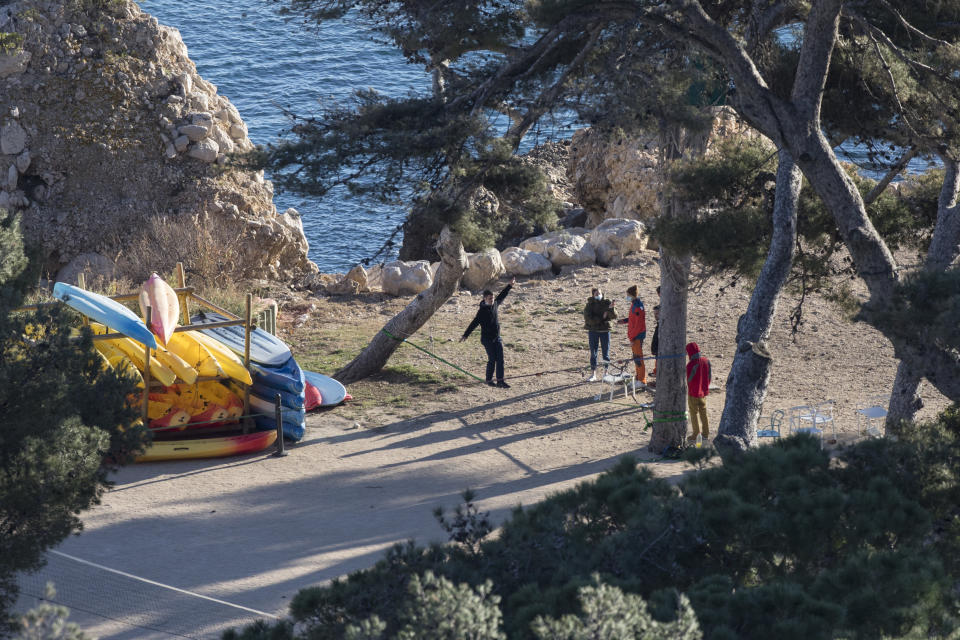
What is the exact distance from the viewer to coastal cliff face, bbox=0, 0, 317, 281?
822 inches

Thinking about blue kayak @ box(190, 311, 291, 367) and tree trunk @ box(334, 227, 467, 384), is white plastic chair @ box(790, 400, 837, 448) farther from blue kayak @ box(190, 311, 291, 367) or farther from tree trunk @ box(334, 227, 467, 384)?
blue kayak @ box(190, 311, 291, 367)

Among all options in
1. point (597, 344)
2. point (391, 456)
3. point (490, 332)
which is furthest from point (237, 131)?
point (391, 456)

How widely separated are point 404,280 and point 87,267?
22.3 ft

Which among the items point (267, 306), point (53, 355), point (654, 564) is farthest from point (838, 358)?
point (53, 355)

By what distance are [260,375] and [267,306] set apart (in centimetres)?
462

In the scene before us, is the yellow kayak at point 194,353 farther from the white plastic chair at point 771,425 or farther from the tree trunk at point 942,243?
the tree trunk at point 942,243

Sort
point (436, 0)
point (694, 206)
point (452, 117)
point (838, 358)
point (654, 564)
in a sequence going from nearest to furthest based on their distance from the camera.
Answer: point (654, 564), point (452, 117), point (694, 206), point (436, 0), point (838, 358)

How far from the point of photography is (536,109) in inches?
425

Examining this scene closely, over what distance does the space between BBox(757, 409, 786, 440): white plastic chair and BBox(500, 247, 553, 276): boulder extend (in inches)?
335

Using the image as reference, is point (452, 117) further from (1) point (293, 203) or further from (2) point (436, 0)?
(1) point (293, 203)

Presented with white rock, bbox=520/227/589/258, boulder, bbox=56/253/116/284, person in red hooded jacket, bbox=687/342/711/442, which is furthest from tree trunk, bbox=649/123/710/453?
boulder, bbox=56/253/116/284

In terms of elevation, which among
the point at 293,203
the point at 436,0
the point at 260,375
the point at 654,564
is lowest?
the point at 293,203

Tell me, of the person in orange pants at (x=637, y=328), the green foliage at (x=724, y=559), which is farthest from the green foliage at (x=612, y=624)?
the person in orange pants at (x=637, y=328)

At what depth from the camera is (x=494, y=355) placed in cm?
1480
